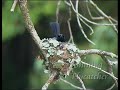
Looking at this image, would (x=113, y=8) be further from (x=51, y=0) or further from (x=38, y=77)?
(x=38, y=77)

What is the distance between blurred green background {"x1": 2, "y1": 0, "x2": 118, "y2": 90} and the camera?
4.69m

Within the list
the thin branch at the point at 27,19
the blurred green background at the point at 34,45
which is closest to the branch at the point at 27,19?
the thin branch at the point at 27,19

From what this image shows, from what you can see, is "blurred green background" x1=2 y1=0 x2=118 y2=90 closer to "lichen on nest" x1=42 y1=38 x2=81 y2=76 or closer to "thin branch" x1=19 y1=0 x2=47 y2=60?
"lichen on nest" x1=42 y1=38 x2=81 y2=76

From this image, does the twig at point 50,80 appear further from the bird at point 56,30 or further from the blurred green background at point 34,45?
the blurred green background at point 34,45

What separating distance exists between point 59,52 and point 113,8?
118 inches

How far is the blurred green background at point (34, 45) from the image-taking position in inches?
185

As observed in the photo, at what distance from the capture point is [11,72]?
254 inches

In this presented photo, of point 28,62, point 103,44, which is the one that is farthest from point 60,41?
point 28,62

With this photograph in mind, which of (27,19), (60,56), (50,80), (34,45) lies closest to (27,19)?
(27,19)

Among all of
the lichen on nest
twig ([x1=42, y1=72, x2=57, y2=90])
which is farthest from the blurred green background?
twig ([x1=42, y1=72, x2=57, y2=90])

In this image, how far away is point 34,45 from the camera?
517 centimetres

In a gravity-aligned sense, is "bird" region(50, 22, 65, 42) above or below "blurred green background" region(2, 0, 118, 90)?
above

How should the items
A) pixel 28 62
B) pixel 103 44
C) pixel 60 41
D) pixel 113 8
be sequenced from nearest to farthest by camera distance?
1. pixel 60 41
2. pixel 103 44
3. pixel 113 8
4. pixel 28 62

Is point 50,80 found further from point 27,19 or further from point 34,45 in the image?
point 34,45
